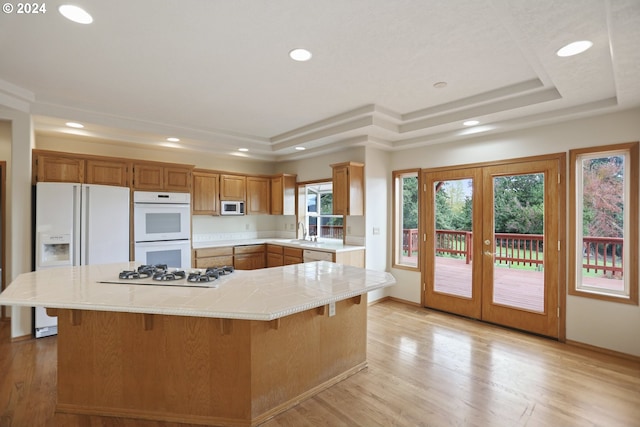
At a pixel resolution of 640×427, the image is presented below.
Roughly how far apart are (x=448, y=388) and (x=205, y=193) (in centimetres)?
440

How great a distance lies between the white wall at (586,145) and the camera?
2.99m

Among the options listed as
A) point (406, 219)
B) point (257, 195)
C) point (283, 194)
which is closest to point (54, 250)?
point (257, 195)

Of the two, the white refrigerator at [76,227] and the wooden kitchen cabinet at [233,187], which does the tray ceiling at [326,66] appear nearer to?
the white refrigerator at [76,227]

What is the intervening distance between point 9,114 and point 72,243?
4.89 feet

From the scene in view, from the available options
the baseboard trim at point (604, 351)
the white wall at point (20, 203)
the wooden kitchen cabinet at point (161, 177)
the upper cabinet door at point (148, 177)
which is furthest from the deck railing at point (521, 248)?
the white wall at point (20, 203)

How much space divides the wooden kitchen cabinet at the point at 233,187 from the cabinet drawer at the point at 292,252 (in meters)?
1.36

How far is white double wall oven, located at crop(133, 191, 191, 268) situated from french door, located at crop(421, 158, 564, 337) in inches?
141

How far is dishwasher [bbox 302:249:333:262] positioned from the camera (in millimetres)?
4316

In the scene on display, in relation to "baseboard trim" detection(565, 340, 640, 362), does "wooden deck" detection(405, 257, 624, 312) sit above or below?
above

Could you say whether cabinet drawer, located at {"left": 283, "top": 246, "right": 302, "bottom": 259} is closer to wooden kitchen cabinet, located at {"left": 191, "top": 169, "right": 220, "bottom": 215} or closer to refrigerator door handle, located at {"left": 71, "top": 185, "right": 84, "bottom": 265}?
wooden kitchen cabinet, located at {"left": 191, "top": 169, "right": 220, "bottom": 215}

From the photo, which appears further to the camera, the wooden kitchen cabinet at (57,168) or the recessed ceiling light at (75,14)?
the wooden kitchen cabinet at (57,168)

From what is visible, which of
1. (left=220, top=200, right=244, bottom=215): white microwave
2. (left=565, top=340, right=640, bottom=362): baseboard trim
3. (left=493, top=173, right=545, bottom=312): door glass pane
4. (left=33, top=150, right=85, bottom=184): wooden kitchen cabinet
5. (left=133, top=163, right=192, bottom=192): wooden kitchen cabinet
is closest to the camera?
(left=565, top=340, right=640, bottom=362): baseboard trim

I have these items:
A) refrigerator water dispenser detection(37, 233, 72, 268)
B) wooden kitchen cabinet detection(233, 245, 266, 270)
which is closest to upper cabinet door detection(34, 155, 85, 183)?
refrigerator water dispenser detection(37, 233, 72, 268)

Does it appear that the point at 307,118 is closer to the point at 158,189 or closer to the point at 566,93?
the point at 158,189
